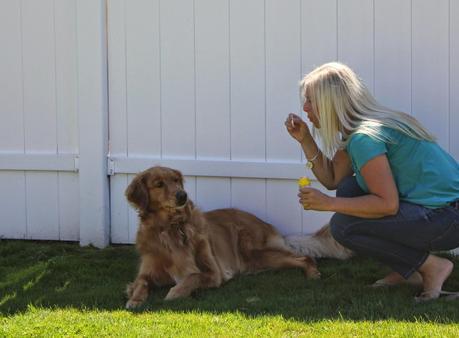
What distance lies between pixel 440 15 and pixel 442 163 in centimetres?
145

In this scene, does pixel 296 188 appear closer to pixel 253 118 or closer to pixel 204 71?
pixel 253 118

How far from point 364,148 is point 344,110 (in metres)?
0.24

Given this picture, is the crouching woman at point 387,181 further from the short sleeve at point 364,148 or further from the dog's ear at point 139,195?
the dog's ear at point 139,195

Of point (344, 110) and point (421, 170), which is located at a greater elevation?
point (344, 110)

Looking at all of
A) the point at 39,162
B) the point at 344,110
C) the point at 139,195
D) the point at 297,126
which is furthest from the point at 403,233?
the point at 39,162

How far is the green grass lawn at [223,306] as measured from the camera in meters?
3.28

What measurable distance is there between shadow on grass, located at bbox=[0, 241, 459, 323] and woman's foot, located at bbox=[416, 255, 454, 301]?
11 centimetres

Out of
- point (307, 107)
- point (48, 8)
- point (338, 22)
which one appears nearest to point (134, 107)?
point (48, 8)

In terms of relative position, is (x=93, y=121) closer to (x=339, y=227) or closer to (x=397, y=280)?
(x=339, y=227)

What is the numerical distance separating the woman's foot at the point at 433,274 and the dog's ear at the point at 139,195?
166cm

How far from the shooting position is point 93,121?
17.6ft

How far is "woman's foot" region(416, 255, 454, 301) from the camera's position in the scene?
375 cm

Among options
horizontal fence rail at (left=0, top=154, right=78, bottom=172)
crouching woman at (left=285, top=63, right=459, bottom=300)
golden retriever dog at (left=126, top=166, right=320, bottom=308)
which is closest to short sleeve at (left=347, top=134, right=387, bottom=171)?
crouching woman at (left=285, top=63, right=459, bottom=300)

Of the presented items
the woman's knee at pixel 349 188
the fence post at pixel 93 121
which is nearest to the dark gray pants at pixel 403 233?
the woman's knee at pixel 349 188
